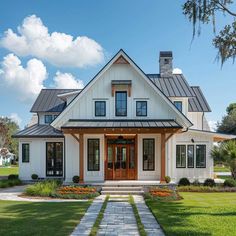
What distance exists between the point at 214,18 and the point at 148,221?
7.23 m

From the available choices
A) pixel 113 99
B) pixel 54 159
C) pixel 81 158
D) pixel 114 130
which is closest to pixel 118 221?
pixel 114 130

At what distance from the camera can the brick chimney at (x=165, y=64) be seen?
28.8 metres

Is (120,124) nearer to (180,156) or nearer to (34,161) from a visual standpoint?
(180,156)

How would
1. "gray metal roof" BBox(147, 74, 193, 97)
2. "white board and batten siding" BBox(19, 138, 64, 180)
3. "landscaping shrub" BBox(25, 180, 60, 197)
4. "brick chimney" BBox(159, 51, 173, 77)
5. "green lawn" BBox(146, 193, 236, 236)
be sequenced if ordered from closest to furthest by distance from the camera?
1. "green lawn" BBox(146, 193, 236, 236)
2. "landscaping shrub" BBox(25, 180, 60, 197)
3. "white board and batten siding" BBox(19, 138, 64, 180)
4. "gray metal roof" BBox(147, 74, 193, 97)
5. "brick chimney" BBox(159, 51, 173, 77)

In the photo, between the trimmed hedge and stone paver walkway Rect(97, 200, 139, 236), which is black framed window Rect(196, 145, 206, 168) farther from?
stone paver walkway Rect(97, 200, 139, 236)

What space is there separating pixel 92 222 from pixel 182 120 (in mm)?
12896

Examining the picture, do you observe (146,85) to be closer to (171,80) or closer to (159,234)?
(171,80)

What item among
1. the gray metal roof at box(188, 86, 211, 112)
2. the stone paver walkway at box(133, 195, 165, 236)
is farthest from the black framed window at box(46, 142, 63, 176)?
the stone paver walkway at box(133, 195, 165, 236)

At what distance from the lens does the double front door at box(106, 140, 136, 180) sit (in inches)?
868

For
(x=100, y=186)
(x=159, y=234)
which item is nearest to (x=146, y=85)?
(x=100, y=186)

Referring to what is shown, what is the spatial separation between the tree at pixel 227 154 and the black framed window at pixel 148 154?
416 cm

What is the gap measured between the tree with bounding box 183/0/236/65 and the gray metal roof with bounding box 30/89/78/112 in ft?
64.1

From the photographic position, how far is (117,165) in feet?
72.6

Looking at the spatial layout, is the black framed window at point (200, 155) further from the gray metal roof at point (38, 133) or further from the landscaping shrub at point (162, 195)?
the gray metal roof at point (38, 133)
